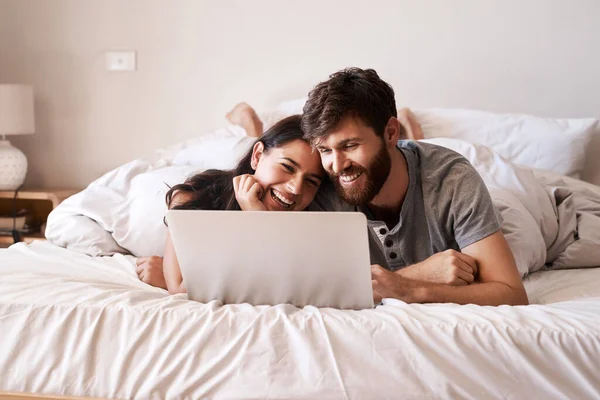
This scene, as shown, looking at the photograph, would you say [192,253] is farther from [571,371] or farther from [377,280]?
[571,371]

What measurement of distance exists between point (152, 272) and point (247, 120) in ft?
3.43

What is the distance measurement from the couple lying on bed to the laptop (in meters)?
0.15

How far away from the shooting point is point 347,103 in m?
1.51

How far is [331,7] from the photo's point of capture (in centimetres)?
290

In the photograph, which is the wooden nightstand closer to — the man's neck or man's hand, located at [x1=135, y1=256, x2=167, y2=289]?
man's hand, located at [x1=135, y1=256, x2=167, y2=289]

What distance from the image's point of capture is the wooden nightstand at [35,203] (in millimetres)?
2910

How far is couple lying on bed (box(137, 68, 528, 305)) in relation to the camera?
146cm

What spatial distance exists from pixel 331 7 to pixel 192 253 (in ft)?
6.06

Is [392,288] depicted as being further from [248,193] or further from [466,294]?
[248,193]

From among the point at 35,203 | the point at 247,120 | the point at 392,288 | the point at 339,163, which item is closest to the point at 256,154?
the point at 339,163

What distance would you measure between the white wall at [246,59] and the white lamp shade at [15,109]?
265 mm

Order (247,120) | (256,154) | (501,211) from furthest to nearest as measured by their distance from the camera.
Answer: (247,120) → (501,211) → (256,154)

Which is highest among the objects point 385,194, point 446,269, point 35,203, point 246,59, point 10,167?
point 246,59

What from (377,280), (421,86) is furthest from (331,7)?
(377,280)
